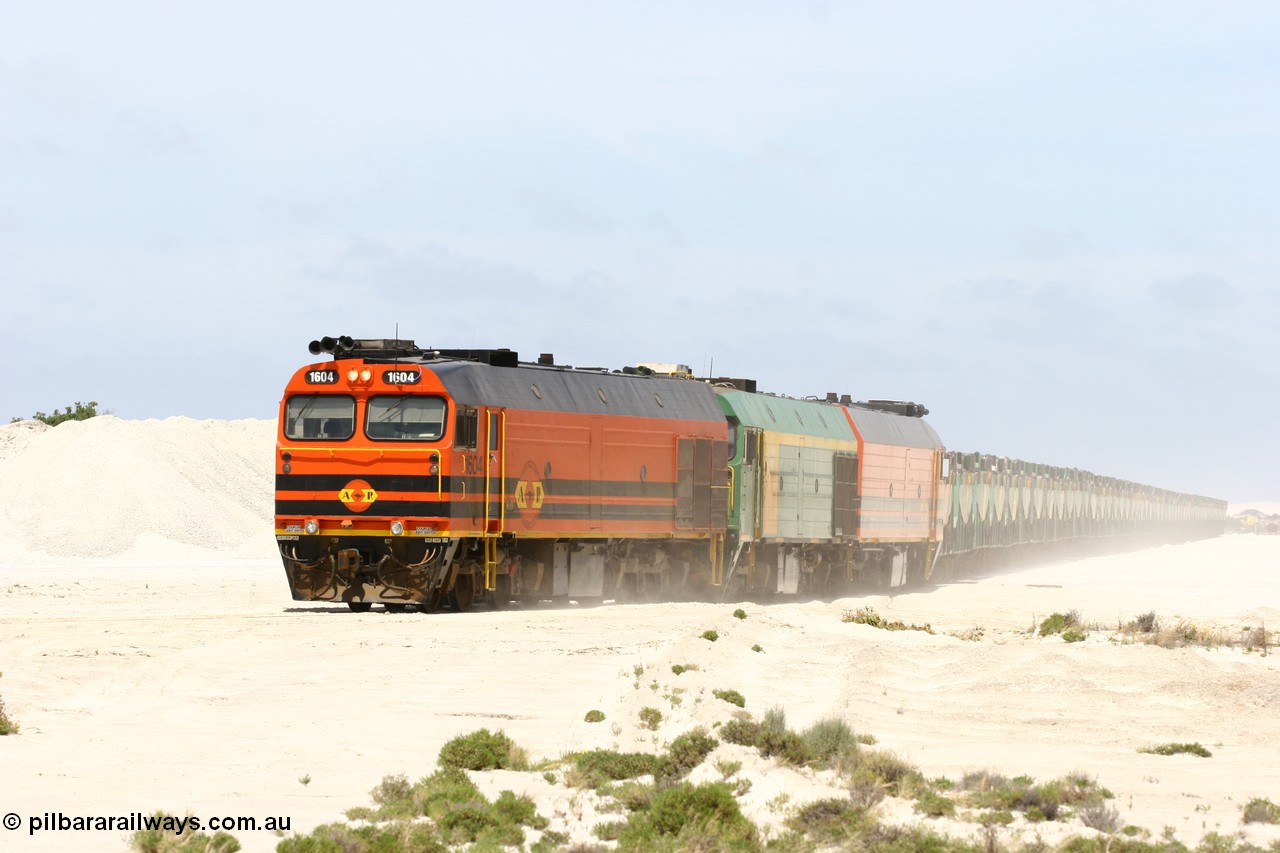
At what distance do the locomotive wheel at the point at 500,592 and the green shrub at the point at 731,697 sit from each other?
10.7m

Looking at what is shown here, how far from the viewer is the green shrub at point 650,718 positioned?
2034cm

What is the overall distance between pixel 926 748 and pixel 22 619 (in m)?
17.2

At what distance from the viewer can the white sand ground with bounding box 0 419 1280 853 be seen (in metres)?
16.3

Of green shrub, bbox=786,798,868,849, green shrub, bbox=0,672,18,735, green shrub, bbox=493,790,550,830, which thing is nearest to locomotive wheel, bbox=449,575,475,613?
green shrub, bbox=0,672,18,735

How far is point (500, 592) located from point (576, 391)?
4212 millimetres

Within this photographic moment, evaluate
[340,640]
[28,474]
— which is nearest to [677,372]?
[340,640]

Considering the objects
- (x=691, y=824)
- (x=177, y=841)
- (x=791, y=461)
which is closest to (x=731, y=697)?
(x=691, y=824)

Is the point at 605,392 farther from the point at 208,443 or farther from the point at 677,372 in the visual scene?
the point at 208,443

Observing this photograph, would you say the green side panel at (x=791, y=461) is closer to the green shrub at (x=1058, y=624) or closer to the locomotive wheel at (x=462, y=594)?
the green shrub at (x=1058, y=624)

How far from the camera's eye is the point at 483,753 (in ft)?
57.1

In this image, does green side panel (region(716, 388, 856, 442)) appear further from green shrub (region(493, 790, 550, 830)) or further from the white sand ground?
green shrub (region(493, 790, 550, 830))

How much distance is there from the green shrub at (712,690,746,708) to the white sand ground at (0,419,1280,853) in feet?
0.84

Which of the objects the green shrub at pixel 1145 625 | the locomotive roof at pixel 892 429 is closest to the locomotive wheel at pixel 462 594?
the green shrub at pixel 1145 625

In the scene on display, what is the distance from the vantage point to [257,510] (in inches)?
3103
